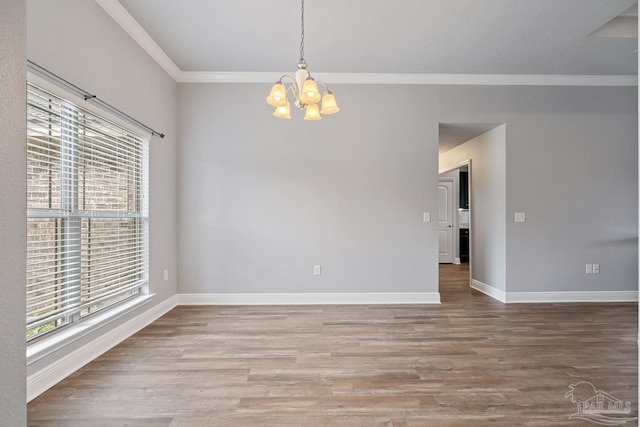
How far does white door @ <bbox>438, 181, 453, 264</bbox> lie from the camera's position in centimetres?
774

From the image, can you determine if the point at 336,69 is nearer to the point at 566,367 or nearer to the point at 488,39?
the point at 488,39

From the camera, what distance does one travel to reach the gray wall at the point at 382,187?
4008mm

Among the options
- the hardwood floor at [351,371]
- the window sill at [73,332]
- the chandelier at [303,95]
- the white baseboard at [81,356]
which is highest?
the chandelier at [303,95]

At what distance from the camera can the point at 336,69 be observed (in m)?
3.86

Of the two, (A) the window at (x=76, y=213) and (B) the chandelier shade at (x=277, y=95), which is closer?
(A) the window at (x=76, y=213)

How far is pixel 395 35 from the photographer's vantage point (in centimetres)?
313

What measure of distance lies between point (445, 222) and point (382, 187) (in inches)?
177

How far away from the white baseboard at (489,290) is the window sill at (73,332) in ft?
14.0

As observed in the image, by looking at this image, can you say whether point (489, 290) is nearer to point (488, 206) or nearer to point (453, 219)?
point (488, 206)

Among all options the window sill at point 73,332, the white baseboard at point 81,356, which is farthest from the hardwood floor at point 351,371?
the window sill at point 73,332

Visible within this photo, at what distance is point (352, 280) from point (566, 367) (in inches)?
87.3

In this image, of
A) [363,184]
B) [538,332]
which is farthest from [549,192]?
[363,184]

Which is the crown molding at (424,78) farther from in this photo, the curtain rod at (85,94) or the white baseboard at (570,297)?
the white baseboard at (570,297)

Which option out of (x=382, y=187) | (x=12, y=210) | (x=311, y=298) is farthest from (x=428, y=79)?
(x=12, y=210)
